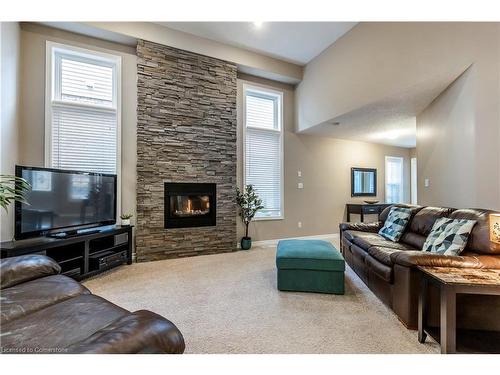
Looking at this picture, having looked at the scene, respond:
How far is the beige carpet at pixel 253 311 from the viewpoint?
168cm

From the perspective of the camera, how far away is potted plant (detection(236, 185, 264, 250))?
454cm

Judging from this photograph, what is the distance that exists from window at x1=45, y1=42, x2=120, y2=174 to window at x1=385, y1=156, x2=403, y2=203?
671 centimetres

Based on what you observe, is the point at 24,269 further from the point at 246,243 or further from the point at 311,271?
the point at 246,243

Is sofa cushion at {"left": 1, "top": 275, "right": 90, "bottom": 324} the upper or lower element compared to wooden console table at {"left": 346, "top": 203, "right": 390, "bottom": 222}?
lower

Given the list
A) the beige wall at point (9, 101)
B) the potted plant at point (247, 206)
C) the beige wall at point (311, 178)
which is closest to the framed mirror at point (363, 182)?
the beige wall at point (311, 178)

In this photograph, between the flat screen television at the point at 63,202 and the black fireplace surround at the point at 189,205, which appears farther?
the black fireplace surround at the point at 189,205

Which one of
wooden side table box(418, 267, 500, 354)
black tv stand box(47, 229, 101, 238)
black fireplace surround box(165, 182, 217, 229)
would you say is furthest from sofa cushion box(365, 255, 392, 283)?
black tv stand box(47, 229, 101, 238)

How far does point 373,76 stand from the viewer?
11.7 ft

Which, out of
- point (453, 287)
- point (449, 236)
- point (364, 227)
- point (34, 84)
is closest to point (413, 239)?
point (449, 236)

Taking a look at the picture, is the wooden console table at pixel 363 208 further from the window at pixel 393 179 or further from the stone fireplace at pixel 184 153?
the stone fireplace at pixel 184 153

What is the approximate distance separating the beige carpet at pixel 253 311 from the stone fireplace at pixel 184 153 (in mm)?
715

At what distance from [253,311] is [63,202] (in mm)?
2558

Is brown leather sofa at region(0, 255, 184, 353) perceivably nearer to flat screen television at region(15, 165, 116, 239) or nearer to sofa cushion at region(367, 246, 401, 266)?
flat screen television at region(15, 165, 116, 239)
